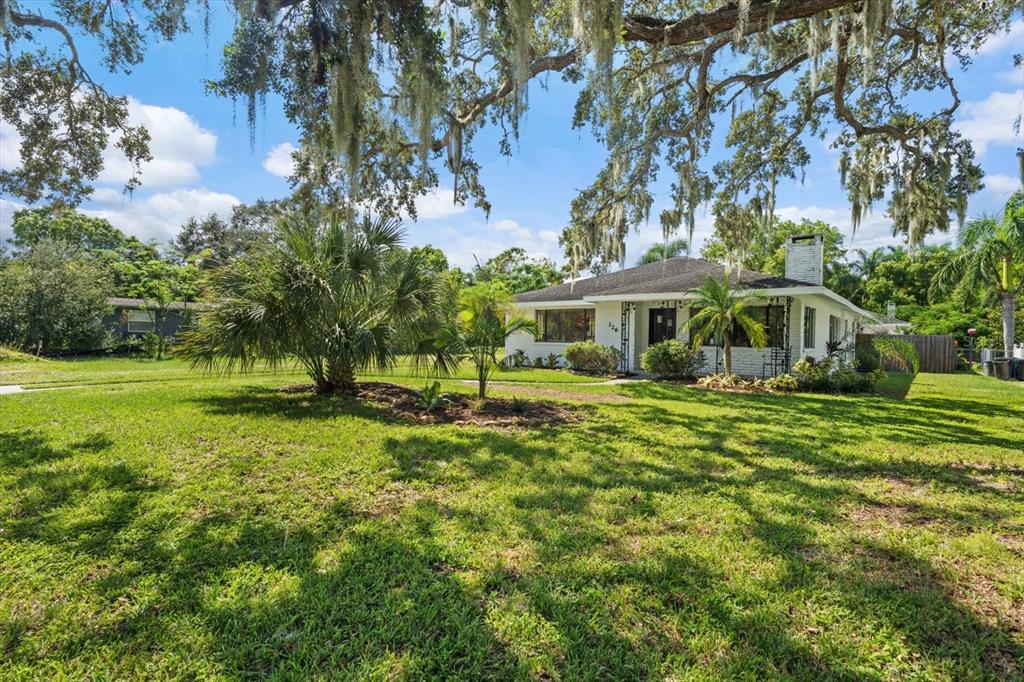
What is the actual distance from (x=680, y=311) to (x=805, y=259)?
3.74 metres

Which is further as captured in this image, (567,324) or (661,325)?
(567,324)

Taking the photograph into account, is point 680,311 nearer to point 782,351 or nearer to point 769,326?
point 769,326

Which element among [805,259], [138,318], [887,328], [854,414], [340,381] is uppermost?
[805,259]

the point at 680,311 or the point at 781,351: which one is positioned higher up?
the point at 680,311

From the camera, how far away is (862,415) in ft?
26.2

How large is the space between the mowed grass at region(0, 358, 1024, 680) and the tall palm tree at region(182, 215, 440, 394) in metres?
1.90

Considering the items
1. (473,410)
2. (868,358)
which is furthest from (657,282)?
(473,410)

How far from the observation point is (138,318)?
91.9 ft

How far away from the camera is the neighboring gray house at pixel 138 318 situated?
25.2 meters

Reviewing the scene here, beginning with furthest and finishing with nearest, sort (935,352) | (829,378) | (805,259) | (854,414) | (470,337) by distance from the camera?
(935,352)
(805,259)
(829,378)
(854,414)
(470,337)

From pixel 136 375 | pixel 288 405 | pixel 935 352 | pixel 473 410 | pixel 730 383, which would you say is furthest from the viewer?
pixel 935 352

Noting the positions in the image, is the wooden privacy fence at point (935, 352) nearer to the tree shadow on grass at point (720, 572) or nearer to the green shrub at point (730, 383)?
the green shrub at point (730, 383)

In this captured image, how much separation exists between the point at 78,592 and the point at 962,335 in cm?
3506

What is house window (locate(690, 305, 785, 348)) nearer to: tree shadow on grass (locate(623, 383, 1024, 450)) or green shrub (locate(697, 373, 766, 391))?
green shrub (locate(697, 373, 766, 391))
